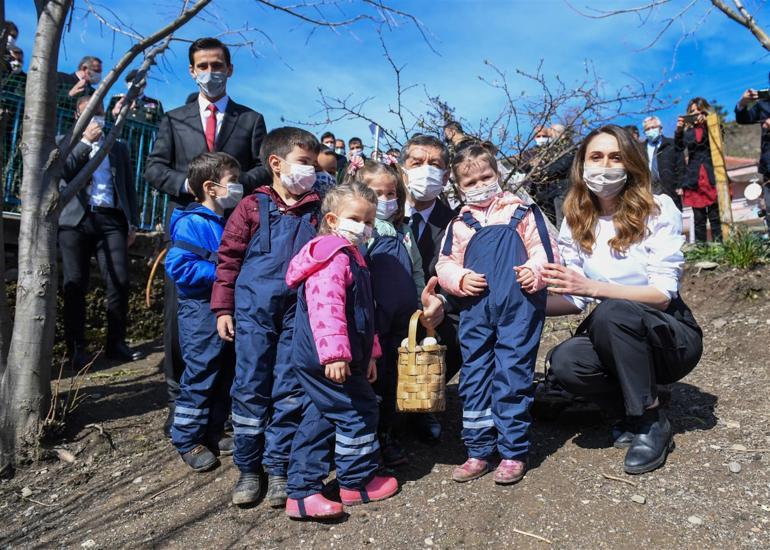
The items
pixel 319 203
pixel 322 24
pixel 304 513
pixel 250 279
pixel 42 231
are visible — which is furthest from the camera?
pixel 322 24

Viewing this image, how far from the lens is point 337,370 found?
2.62 metres

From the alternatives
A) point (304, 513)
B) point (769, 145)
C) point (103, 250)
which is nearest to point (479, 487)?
point (304, 513)

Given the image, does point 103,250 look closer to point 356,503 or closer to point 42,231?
point 42,231

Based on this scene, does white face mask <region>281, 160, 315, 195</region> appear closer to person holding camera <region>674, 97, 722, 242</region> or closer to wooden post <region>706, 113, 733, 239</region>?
wooden post <region>706, 113, 733, 239</region>

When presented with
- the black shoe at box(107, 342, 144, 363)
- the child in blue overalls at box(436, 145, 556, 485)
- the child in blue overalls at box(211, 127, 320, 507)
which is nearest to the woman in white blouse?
the child in blue overalls at box(436, 145, 556, 485)

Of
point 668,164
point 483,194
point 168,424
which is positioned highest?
point 668,164

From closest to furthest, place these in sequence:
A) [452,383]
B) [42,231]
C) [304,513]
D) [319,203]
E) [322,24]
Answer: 1. [304,513]
2. [319,203]
3. [42,231]
4. [322,24]
5. [452,383]

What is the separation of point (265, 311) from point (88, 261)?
337 cm

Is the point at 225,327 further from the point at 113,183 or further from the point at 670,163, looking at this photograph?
the point at 670,163

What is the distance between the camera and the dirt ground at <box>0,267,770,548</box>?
2.50 metres

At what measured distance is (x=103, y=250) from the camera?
5594mm

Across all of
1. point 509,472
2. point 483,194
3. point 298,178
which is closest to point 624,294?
point 483,194

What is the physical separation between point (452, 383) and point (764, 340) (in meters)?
2.36

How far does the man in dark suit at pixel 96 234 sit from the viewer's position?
5.39m
